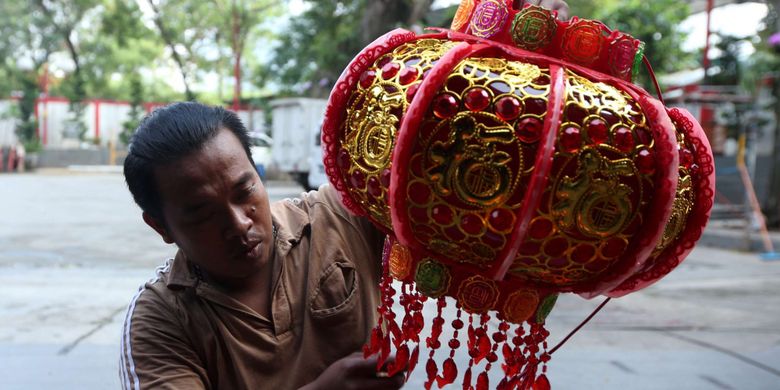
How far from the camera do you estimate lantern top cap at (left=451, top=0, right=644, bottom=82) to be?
96 cm

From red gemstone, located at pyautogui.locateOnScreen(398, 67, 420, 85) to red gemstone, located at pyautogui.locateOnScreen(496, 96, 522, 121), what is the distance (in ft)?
0.41

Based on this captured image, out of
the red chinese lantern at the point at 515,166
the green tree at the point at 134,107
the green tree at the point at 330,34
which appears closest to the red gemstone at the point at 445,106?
the red chinese lantern at the point at 515,166

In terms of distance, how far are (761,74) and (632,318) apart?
16.1 feet

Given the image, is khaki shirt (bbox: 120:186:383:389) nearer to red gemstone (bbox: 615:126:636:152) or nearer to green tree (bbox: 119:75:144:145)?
red gemstone (bbox: 615:126:636:152)

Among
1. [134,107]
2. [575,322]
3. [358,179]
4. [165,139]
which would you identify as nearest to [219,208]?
[165,139]

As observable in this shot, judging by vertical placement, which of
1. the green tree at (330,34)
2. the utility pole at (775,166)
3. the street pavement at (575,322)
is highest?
the green tree at (330,34)

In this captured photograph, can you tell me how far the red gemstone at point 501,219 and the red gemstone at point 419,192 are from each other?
8cm

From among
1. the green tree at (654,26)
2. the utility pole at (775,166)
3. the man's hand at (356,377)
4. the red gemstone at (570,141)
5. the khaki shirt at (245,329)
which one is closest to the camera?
the red gemstone at (570,141)

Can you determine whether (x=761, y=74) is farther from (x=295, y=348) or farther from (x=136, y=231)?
(x=295, y=348)

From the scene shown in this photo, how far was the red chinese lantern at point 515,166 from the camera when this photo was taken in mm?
855

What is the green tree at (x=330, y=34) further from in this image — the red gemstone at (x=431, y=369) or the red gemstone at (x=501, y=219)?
the red gemstone at (x=501, y=219)

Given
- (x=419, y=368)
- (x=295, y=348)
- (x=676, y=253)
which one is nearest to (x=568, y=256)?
(x=676, y=253)

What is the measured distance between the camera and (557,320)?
4.74 m

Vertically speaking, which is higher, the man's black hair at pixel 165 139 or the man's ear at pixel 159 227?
the man's black hair at pixel 165 139
